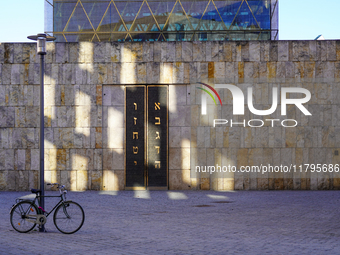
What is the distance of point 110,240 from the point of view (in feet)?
30.2

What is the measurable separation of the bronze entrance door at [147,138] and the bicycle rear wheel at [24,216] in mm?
11037

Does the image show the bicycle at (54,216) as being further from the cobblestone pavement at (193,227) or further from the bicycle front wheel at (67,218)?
the cobblestone pavement at (193,227)

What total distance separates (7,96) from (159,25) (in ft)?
31.5

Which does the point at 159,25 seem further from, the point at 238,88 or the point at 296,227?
the point at 296,227

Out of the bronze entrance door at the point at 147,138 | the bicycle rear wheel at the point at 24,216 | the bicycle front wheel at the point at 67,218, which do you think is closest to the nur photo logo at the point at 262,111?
the bronze entrance door at the point at 147,138

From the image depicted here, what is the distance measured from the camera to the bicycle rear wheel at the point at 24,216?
10.2 metres

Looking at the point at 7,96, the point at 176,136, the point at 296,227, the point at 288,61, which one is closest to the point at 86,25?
the point at 7,96

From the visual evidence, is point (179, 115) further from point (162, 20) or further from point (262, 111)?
point (162, 20)

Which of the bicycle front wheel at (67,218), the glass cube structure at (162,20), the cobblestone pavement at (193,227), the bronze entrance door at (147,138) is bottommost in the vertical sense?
the cobblestone pavement at (193,227)

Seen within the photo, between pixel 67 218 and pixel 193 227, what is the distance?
303 centimetres

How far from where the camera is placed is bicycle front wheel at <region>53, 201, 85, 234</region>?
10.0m

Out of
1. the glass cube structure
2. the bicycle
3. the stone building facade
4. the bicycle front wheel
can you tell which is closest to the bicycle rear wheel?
the bicycle

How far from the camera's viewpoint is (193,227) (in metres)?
11.0

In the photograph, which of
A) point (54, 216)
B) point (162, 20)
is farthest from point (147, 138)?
point (54, 216)
